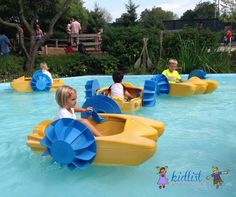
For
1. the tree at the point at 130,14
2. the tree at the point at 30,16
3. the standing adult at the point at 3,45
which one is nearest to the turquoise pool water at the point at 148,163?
the tree at the point at 30,16

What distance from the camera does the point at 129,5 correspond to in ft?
111

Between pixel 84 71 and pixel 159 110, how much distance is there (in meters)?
7.51

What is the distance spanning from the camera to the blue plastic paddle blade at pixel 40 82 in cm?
988

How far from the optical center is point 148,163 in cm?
444

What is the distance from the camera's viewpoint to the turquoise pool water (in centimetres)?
381

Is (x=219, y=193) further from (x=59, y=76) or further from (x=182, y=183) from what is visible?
(x=59, y=76)

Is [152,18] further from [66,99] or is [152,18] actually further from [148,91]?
[66,99]

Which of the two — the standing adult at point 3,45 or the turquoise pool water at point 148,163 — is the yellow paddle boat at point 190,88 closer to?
the turquoise pool water at point 148,163

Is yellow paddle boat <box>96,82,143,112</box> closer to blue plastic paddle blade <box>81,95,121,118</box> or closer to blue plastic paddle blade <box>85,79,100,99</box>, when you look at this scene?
blue plastic paddle blade <box>85,79,100,99</box>

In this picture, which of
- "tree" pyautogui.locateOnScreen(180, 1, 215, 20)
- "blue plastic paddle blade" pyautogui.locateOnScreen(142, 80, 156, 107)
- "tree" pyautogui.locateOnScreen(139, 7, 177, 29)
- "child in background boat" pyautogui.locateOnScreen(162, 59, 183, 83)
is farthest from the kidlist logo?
"tree" pyautogui.locateOnScreen(180, 1, 215, 20)

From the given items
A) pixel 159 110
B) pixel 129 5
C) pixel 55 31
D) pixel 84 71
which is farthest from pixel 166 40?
pixel 129 5

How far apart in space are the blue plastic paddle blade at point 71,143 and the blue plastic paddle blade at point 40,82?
20.1 feet

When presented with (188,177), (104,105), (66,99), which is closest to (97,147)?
(66,99)

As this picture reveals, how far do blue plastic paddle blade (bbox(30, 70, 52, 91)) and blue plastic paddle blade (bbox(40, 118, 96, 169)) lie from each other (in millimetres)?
6114
